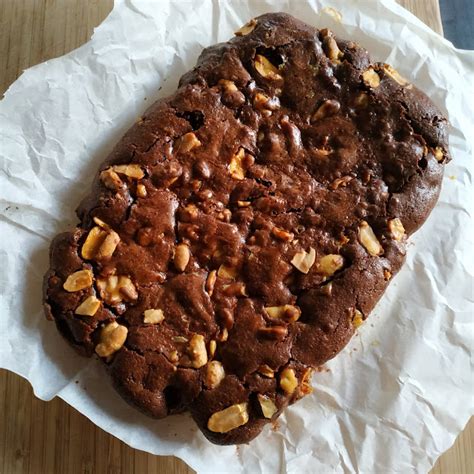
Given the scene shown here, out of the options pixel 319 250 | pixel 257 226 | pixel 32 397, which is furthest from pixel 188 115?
pixel 32 397

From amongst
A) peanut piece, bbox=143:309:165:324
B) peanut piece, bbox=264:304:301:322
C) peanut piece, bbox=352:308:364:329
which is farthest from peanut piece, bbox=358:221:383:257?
peanut piece, bbox=143:309:165:324

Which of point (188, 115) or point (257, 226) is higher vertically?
point (188, 115)

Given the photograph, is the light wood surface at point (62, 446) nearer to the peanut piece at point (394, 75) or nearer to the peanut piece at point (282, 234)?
the peanut piece at point (282, 234)

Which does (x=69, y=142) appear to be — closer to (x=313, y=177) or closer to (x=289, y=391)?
(x=313, y=177)

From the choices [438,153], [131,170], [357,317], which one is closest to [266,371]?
[357,317]

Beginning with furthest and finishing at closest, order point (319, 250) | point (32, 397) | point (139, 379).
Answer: point (32, 397)
point (319, 250)
point (139, 379)

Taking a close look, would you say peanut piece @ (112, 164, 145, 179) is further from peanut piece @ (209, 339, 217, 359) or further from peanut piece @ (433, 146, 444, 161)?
peanut piece @ (433, 146, 444, 161)

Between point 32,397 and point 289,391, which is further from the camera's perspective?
point 32,397

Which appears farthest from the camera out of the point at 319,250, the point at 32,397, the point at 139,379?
the point at 32,397

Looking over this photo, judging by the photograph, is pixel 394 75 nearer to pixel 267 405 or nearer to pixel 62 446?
pixel 267 405
